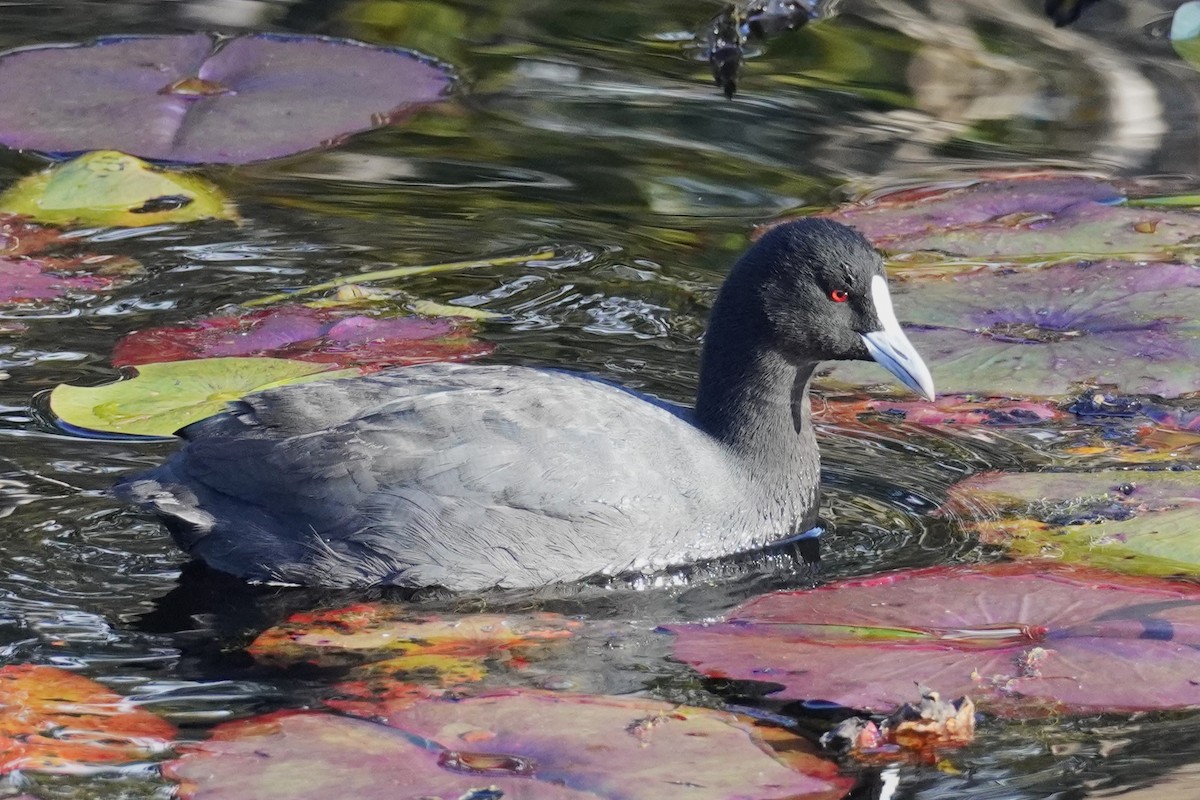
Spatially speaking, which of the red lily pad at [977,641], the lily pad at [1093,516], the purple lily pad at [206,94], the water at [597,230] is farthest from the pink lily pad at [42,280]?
the lily pad at [1093,516]

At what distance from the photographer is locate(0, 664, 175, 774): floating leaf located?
3383 millimetres

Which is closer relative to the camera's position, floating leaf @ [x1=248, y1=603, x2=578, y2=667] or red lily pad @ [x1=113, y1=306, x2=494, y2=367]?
floating leaf @ [x1=248, y1=603, x2=578, y2=667]

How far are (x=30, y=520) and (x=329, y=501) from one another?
2.66ft

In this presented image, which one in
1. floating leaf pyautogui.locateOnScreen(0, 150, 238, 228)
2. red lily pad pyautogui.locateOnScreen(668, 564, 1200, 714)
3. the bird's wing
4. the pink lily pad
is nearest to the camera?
red lily pad pyautogui.locateOnScreen(668, 564, 1200, 714)

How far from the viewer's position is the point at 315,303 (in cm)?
593

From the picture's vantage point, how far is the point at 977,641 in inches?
149

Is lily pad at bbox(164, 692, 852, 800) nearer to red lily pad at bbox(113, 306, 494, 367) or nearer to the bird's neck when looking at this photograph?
the bird's neck

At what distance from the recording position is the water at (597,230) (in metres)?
3.93

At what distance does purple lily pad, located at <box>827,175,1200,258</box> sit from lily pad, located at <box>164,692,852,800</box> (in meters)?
3.03

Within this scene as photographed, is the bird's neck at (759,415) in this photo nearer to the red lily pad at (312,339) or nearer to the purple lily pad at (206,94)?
the red lily pad at (312,339)

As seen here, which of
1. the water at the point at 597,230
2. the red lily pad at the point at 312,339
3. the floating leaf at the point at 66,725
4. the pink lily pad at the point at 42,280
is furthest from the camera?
the pink lily pad at the point at 42,280

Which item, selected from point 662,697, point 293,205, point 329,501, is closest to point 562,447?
point 329,501

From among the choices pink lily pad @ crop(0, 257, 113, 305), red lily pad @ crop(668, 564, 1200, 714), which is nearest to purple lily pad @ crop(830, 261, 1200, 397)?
red lily pad @ crop(668, 564, 1200, 714)

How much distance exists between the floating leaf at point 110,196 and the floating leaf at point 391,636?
284 cm
